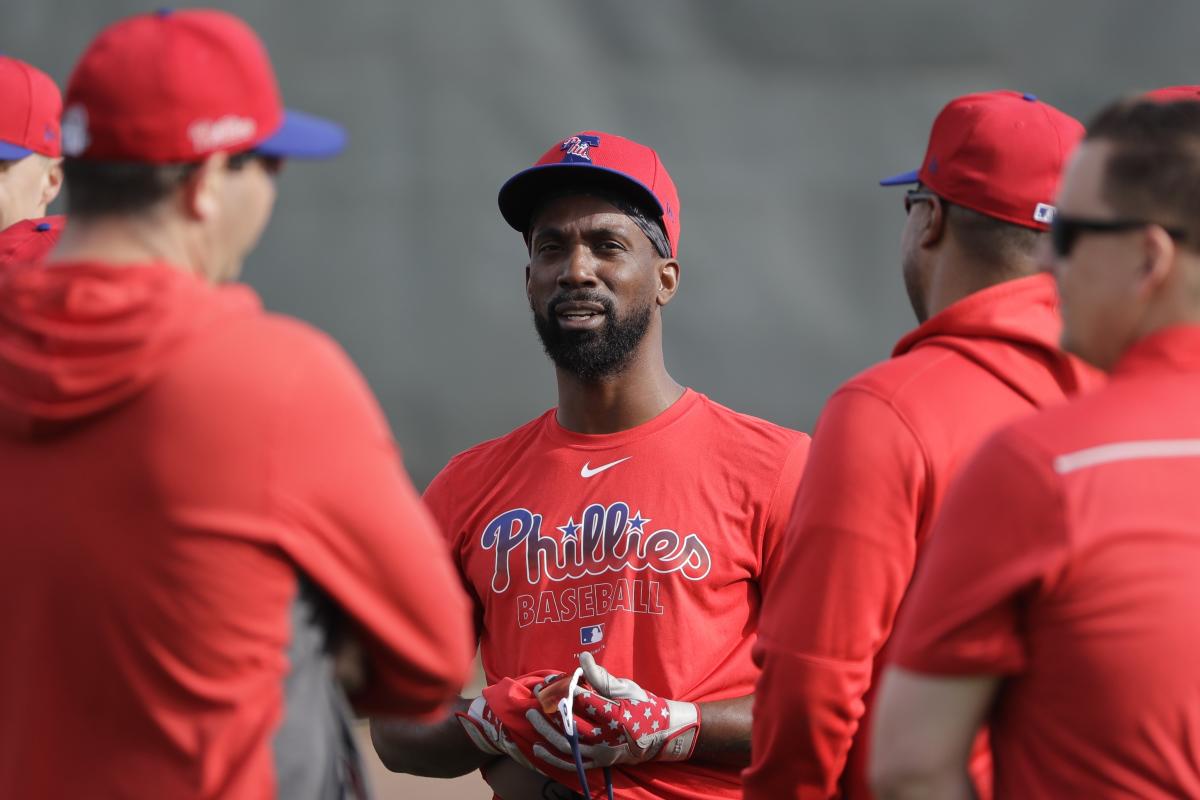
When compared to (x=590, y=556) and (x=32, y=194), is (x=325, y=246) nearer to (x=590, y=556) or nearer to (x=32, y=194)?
(x=32, y=194)

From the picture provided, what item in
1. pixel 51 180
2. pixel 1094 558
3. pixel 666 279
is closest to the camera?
pixel 1094 558

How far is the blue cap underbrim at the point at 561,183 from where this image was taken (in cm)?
325

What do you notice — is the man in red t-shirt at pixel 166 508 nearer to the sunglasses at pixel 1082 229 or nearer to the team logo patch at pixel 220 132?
the team logo patch at pixel 220 132

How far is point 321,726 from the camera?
1811 mm

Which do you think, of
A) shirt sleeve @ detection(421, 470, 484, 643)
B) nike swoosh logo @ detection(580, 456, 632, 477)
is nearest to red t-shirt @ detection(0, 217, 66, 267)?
shirt sleeve @ detection(421, 470, 484, 643)

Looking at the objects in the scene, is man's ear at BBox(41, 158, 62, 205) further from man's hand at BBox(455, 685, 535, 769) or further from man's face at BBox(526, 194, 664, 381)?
man's hand at BBox(455, 685, 535, 769)

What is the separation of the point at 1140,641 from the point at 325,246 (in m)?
3.92

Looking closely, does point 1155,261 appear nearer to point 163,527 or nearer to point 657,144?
point 163,527

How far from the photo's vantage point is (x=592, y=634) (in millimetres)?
2867

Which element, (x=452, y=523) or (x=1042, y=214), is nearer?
(x=1042, y=214)

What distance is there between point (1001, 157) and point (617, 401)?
112 centimetres

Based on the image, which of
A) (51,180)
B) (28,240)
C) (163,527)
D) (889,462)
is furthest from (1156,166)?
(51,180)

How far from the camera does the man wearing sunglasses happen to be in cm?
209

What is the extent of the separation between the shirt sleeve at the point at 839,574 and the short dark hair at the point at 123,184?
994 mm
